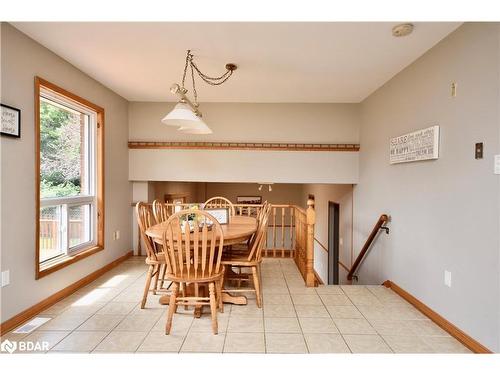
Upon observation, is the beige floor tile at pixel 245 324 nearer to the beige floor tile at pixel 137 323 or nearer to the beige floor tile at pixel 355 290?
the beige floor tile at pixel 137 323

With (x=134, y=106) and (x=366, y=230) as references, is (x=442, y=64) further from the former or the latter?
(x=134, y=106)

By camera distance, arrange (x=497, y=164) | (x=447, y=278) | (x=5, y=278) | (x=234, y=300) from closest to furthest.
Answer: (x=497, y=164) → (x=5, y=278) → (x=447, y=278) → (x=234, y=300)

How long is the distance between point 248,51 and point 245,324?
2419mm

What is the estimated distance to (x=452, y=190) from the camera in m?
2.18

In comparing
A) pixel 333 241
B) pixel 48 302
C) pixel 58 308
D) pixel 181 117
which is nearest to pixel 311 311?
pixel 181 117

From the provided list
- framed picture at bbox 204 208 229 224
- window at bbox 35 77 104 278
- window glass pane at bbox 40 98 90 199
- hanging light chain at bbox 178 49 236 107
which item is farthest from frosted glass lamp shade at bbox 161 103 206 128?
window glass pane at bbox 40 98 90 199

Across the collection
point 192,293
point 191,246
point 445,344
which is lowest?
point 445,344

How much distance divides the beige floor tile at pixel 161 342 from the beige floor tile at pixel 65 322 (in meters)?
0.68

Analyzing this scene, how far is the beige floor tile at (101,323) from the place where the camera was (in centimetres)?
219

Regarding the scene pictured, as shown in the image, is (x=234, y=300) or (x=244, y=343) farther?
(x=234, y=300)

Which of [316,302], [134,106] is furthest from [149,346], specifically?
[134,106]

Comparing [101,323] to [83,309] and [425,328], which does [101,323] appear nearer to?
[83,309]

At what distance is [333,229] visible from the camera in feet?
18.4

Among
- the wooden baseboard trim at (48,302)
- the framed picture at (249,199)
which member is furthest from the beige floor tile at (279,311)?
the framed picture at (249,199)
